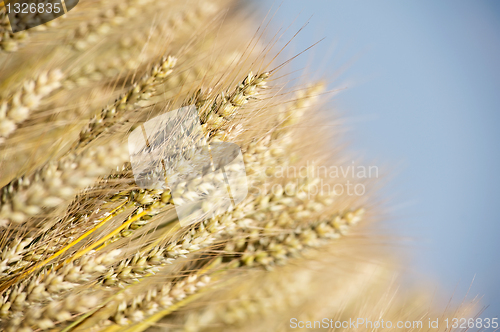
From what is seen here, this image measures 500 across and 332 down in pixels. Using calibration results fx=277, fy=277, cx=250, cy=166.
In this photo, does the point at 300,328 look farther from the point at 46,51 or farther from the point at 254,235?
the point at 46,51

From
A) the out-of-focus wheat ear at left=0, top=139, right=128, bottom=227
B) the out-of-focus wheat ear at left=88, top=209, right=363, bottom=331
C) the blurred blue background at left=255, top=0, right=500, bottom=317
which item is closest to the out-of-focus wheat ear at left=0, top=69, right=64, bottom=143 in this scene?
the out-of-focus wheat ear at left=0, top=139, right=128, bottom=227

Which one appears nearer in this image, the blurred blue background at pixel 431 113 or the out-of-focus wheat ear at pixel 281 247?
the out-of-focus wheat ear at pixel 281 247

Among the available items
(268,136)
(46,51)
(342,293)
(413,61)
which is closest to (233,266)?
(268,136)

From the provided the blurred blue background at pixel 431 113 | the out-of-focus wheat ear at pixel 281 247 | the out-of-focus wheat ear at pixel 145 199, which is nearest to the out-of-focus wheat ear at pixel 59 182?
the out-of-focus wheat ear at pixel 145 199

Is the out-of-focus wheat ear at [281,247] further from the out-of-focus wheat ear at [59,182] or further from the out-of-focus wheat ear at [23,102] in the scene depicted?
the out-of-focus wheat ear at [23,102]

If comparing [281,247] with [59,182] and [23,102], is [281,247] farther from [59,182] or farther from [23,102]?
[23,102]

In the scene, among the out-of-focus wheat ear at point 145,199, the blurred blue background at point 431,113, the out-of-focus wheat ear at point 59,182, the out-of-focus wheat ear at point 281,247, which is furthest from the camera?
the blurred blue background at point 431,113
